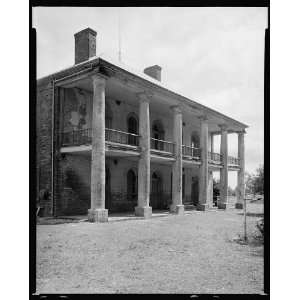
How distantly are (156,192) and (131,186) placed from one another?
309cm

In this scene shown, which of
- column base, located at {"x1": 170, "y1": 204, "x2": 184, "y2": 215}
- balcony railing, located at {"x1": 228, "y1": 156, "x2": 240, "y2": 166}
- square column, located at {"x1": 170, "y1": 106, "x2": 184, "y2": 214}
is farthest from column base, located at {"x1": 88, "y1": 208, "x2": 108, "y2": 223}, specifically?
balcony railing, located at {"x1": 228, "y1": 156, "x2": 240, "y2": 166}

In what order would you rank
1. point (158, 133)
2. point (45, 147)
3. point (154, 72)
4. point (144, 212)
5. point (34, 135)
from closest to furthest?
1. point (34, 135)
2. point (45, 147)
3. point (144, 212)
4. point (158, 133)
5. point (154, 72)

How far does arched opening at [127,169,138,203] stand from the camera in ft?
64.1

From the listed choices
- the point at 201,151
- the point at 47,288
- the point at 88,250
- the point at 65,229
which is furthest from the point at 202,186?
the point at 47,288

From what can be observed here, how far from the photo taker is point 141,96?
53.9 ft

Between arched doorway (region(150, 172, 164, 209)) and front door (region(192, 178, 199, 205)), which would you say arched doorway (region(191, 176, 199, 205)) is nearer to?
front door (region(192, 178, 199, 205))

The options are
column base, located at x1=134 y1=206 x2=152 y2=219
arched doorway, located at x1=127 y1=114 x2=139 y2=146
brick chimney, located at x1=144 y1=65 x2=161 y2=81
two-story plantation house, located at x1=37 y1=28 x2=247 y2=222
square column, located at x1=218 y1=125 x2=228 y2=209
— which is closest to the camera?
two-story plantation house, located at x1=37 y1=28 x2=247 y2=222

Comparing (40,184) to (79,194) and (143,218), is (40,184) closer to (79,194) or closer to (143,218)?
(79,194)

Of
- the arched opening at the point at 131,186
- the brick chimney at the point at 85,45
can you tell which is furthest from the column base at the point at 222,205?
the brick chimney at the point at 85,45

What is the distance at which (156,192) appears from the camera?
73.5ft

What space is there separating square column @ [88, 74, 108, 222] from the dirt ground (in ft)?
6.64

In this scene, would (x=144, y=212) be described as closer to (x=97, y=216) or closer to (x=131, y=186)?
(x=97, y=216)

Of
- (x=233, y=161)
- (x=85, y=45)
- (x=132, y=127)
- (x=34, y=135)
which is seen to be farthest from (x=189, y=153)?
(x=34, y=135)

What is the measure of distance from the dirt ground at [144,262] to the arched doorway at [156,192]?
10.7m
